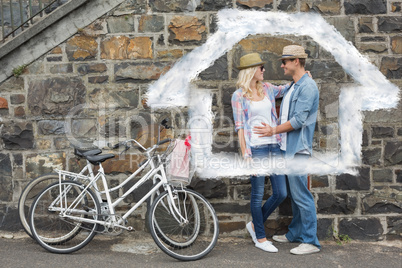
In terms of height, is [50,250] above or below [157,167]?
below

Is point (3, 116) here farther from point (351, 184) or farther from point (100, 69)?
point (351, 184)

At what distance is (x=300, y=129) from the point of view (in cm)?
485

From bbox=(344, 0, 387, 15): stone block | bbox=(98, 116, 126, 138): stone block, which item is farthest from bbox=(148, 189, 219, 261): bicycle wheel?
bbox=(344, 0, 387, 15): stone block

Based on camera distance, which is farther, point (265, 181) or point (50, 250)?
point (265, 181)

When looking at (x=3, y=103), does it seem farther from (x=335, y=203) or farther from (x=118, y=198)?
(x=335, y=203)

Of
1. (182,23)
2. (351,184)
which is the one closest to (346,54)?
(351,184)

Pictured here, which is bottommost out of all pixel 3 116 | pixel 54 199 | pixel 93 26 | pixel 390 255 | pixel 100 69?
pixel 390 255

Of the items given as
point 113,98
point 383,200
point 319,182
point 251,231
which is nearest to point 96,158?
point 113,98

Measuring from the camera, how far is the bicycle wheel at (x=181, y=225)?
456 centimetres

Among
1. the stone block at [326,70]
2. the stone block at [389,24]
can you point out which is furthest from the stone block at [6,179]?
the stone block at [389,24]

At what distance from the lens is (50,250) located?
4715mm

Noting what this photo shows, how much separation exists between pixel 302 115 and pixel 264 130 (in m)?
0.41

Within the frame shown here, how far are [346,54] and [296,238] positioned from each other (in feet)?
7.02

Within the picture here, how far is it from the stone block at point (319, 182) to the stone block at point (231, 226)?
0.92 metres
